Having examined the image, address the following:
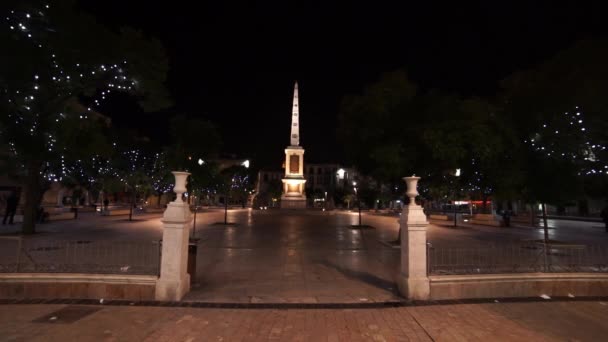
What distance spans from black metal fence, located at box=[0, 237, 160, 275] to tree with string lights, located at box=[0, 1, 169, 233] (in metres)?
4.85

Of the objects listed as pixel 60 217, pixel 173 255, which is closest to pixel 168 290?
pixel 173 255

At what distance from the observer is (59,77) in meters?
16.6

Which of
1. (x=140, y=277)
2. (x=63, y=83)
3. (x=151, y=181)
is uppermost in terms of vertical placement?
(x=63, y=83)

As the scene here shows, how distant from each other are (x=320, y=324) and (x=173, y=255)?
11.5 feet

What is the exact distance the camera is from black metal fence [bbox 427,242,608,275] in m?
9.03

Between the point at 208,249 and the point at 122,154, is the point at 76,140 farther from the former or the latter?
the point at 122,154

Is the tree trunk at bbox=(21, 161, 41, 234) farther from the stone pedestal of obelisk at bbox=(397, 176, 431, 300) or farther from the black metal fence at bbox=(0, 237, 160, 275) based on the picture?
the stone pedestal of obelisk at bbox=(397, 176, 431, 300)

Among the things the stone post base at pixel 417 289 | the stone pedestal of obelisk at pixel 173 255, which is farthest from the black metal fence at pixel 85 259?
the stone post base at pixel 417 289

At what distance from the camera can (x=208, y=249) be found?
50.4 ft

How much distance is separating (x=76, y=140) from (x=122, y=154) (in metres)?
31.7

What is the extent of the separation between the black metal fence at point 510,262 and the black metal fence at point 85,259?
7.32 meters

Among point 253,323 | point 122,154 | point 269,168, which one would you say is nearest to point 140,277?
point 253,323

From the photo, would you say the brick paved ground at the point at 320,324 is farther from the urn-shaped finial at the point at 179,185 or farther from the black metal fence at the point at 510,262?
the urn-shaped finial at the point at 179,185

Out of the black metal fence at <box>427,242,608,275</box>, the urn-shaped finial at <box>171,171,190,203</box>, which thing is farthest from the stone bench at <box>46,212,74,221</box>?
the black metal fence at <box>427,242,608,275</box>
